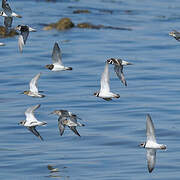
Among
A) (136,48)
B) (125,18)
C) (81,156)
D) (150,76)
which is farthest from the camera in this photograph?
(125,18)

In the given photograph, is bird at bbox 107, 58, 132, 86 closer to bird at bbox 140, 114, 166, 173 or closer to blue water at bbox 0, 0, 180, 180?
bird at bbox 140, 114, 166, 173

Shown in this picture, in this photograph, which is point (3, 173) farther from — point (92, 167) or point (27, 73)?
point (27, 73)

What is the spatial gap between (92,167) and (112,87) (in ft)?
49.1

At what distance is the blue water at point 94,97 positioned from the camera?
3045cm

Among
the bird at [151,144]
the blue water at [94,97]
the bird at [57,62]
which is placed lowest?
the blue water at [94,97]

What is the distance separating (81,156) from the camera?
104ft

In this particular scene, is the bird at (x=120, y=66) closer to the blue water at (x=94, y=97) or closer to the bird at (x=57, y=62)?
the bird at (x=57, y=62)

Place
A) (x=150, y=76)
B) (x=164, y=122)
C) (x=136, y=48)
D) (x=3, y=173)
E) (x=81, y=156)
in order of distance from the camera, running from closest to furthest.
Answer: (x=3, y=173)
(x=81, y=156)
(x=164, y=122)
(x=150, y=76)
(x=136, y=48)

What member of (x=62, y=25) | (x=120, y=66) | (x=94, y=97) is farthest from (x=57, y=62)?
(x=62, y=25)

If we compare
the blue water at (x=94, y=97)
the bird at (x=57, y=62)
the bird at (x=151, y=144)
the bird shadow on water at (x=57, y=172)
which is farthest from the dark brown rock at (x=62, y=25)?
the bird at (x=151, y=144)

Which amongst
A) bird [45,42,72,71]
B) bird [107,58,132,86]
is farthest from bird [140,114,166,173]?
bird [45,42,72,71]

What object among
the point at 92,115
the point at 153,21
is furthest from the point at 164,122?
the point at 153,21

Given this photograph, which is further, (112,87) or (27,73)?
(27,73)

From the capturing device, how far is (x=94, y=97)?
42406mm
